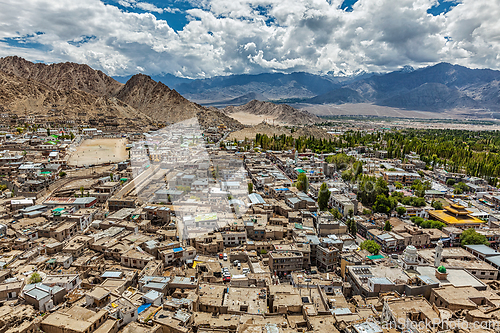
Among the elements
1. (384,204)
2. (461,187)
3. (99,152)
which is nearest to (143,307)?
(384,204)

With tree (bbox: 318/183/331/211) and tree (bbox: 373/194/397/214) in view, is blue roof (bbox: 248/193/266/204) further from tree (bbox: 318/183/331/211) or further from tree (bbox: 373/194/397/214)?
tree (bbox: 373/194/397/214)

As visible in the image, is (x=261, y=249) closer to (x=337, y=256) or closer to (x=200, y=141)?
(x=337, y=256)

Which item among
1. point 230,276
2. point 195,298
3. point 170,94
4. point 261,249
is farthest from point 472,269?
point 170,94

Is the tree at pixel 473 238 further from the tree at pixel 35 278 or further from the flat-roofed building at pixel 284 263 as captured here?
the tree at pixel 35 278

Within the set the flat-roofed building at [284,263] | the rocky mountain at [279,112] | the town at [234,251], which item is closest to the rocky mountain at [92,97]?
the town at [234,251]

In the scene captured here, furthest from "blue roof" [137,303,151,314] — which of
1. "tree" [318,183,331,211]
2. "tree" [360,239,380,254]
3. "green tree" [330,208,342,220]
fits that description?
"tree" [318,183,331,211]
